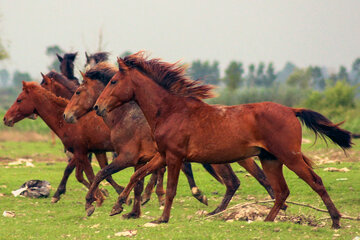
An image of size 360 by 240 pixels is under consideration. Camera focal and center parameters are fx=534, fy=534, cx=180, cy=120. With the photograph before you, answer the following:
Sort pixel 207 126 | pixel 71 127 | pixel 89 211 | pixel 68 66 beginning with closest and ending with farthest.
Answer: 1. pixel 207 126
2. pixel 89 211
3. pixel 71 127
4. pixel 68 66

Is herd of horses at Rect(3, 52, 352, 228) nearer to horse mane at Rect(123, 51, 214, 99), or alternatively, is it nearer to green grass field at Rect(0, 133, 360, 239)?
horse mane at Rect(123, 51, 214, 99)

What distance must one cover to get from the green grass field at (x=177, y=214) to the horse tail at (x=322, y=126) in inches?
48.2

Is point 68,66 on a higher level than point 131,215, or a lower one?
higher

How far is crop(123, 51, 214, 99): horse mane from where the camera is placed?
8.17 meters

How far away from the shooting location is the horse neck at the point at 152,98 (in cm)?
809

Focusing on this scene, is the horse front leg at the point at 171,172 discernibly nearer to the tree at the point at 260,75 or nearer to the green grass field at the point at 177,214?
the green grass field at the point at 177,214

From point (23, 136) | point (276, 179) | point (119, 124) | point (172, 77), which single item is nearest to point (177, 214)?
point (119, 124)

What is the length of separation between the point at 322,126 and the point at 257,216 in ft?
5.84

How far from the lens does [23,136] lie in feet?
99.9

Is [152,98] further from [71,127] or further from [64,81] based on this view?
[64,81]

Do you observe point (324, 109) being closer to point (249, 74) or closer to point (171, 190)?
point (171, 190)

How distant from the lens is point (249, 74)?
12488cm

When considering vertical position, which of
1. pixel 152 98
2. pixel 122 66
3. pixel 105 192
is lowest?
pixel 105 192

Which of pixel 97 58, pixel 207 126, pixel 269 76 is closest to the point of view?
pixel 207 126
